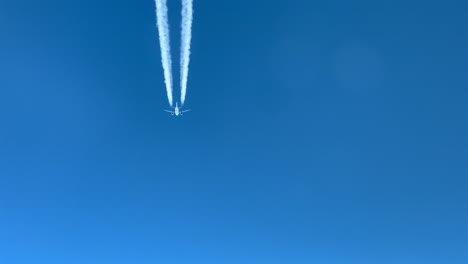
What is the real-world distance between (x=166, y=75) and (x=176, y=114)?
672 centimetres

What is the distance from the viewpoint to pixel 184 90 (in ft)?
85.9

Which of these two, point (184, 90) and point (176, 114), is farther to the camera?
point (176, 114)

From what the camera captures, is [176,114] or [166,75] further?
[176,114]

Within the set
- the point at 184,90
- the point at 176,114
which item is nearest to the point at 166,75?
the point at 184,90

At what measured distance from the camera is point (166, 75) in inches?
997

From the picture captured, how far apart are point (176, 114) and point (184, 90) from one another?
5814 mm

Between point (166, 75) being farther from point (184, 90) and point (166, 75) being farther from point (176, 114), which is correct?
point (176, 114)

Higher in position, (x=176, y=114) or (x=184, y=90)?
(x=176, y=114)

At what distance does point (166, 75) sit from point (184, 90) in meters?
1.60

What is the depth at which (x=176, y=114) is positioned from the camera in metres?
31.7
